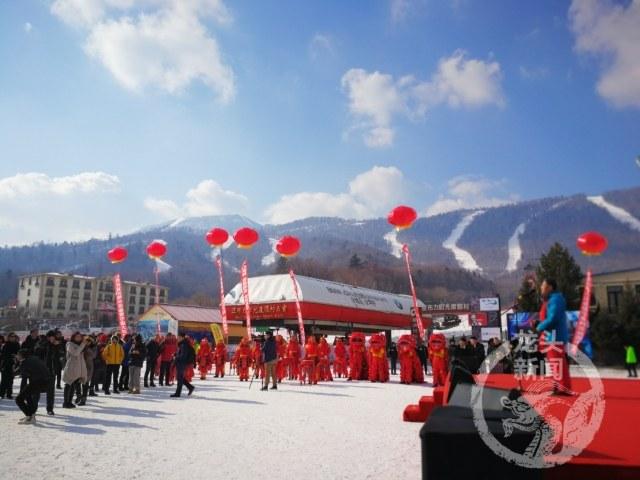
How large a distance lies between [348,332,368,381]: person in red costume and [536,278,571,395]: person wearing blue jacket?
42.2 feet

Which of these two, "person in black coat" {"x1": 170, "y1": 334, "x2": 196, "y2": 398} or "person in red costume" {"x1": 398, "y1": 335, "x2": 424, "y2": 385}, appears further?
"person in red costume" {"x1": 398, "y1": 335, "x2": 424, "y2": 385}

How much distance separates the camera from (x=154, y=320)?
42.2 meters

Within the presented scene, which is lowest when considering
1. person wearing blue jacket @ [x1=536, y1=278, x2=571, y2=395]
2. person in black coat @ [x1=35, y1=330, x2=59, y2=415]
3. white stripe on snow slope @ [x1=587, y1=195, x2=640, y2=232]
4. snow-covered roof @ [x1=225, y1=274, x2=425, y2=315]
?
person in black coat @ [x1=35, y1=330, x2=59, y2=415]

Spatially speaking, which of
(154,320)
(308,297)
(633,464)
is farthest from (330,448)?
(154,320)

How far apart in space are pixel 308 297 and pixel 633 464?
27.1 meters

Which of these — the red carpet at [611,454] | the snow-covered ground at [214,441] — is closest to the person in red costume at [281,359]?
the snow-covered ground at [214,441]

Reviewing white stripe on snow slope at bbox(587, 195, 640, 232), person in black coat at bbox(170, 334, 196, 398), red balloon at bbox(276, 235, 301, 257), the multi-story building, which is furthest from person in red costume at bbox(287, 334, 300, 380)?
white stripe on snow slope at bbox(587, 195, 640, 232)

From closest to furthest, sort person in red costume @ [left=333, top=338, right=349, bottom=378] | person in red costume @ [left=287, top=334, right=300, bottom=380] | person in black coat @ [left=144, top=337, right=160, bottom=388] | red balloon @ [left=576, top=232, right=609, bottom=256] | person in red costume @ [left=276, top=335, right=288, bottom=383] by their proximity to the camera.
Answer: person in black coat @ [left=144, top=337, right=160, bottom=388] → person in red costume @ [left=276, top=335, right=288, bottom=383] → person in red costume @ [left=287, top=334, right=300, bottom=380] → person in red costume @ [left=333, top=338, right=349, bottom=378] → red balloon @ [left=576, top=232, right=609, bottom=256]

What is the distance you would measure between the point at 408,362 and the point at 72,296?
10530 cm

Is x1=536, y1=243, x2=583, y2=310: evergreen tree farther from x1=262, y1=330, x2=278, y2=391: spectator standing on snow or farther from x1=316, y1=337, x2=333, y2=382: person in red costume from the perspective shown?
x1=262, y1=330, x2=278, y2=391: spectator standing on snow

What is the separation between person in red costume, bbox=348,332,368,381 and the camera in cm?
1836

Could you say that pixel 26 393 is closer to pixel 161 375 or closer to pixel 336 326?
pixel 161 375

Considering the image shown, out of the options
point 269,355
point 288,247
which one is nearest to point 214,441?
point 269,355

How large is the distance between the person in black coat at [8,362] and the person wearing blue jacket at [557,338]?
1132cm
